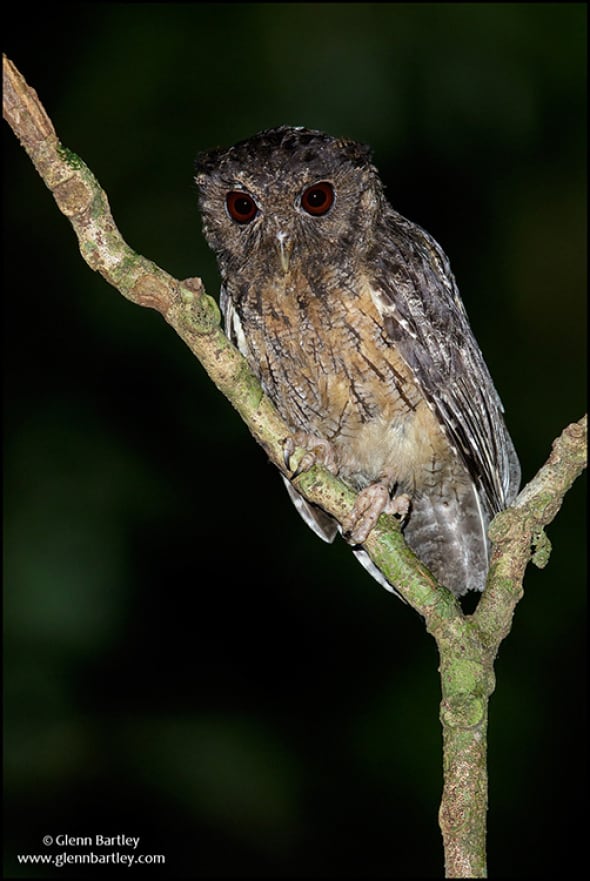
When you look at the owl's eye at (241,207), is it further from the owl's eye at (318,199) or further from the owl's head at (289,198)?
the owl's eye at (318,199)

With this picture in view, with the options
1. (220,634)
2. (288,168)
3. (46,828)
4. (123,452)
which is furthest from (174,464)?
(288,168)

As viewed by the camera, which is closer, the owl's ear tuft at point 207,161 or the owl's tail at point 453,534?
the owl's ear tuft at point 207,161

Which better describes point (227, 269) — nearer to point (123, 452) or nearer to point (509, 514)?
point (509, 514)

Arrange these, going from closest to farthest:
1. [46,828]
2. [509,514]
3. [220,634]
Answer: [509,514], [46,828], [220,634]


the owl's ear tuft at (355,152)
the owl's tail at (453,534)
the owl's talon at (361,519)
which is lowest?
the owl's talon at (361,519)

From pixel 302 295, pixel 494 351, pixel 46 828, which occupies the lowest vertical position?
pixel 46 828

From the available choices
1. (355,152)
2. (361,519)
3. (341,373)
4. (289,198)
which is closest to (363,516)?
Answer: (361,519)

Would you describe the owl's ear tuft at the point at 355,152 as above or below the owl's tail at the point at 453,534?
above

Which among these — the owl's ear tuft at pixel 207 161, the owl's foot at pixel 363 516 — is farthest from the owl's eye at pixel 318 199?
the owl's foot at pixel 363 516
